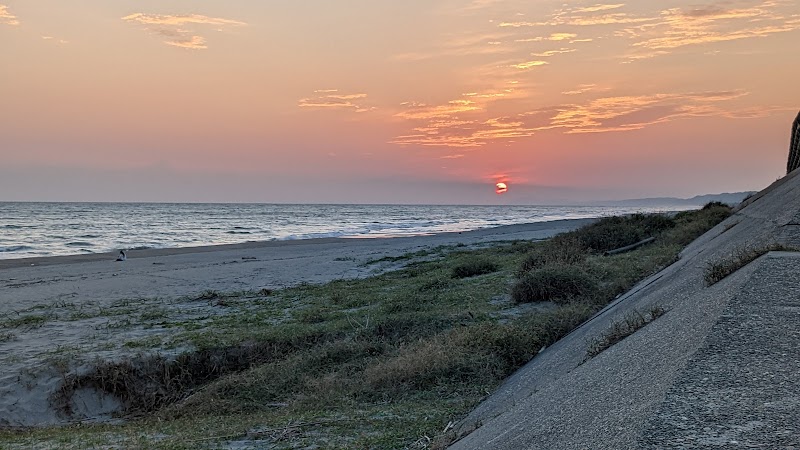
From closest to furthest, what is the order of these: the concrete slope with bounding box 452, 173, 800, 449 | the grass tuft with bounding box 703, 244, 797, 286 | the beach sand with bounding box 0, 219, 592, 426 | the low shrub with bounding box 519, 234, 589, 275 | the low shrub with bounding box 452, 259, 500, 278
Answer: the concrete slope with bounding box 452, 173, 800, 449 < the grass tuft with bounding box 703, 244, 797, 286 < the beach sand with bounding box 0, 219, 592, 426 < the low shrub with bounding box 519, 234, 589, 275 < the low shrub with bounding box 452, 259, 500, 278

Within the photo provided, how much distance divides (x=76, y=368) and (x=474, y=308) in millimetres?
6368

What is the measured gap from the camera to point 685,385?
122 inches

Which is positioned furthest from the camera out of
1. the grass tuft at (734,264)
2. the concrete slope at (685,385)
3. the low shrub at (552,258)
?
the low shrub at (552,258)

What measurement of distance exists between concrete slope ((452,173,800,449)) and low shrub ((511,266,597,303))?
428 centimetres

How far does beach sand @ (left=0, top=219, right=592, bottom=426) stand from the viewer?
8609 millimetres

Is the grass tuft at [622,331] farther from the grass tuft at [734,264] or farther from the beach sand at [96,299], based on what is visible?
the beach sand at [96,299]

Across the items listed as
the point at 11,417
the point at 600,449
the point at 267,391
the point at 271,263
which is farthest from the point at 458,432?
the point at 271,263

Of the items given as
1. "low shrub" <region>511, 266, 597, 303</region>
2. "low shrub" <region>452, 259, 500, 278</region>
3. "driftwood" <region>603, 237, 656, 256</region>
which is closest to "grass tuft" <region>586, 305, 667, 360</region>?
"low shrub" <region>511, 266, 597, 303</region>

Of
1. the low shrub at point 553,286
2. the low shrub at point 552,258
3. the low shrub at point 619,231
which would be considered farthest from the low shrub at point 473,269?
the low shrub at point 553,286

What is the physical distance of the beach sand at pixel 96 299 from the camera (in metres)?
8.61

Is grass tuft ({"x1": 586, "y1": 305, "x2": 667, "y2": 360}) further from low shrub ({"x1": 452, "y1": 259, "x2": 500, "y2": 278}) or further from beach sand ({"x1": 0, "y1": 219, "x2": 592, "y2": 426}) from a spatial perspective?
low shrub ({"x1": 452, "y1": 259, "x2": 500, "y2": 278})

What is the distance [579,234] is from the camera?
1747 centimetres

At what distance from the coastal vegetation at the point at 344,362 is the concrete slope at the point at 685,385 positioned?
0.87 metres

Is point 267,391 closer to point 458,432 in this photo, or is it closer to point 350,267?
point 458,432
